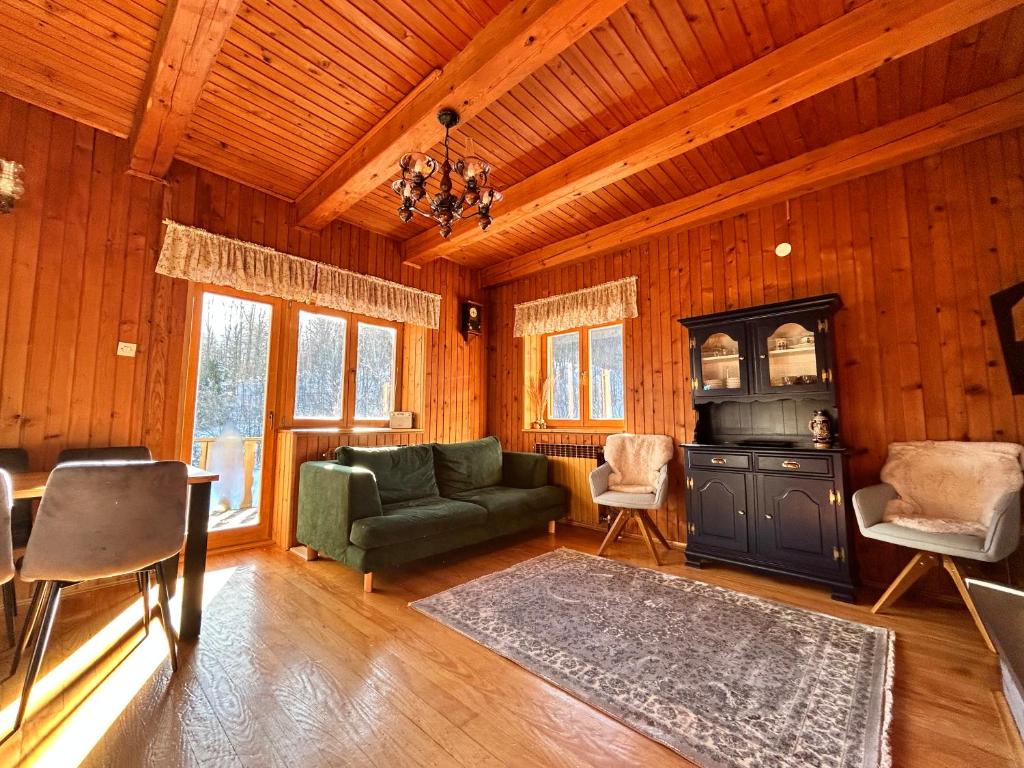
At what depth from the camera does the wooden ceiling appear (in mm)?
2012

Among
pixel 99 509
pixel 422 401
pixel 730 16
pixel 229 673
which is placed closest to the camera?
pixel 99 509

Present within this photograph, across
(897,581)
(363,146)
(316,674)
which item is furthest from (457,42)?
(897,581)

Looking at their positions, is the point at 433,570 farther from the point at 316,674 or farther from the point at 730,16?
the point at 730,16

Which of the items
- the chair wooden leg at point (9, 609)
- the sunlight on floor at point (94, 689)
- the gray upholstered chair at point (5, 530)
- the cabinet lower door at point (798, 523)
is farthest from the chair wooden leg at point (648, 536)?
the chair wooden leg at point (9, 609)

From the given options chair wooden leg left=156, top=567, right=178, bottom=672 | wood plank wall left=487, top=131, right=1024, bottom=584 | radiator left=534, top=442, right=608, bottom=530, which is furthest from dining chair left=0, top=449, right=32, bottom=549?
wood plank wall left=487, top=131, right=1024, bottom=584

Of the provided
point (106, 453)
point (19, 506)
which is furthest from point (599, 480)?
point (19, 506)

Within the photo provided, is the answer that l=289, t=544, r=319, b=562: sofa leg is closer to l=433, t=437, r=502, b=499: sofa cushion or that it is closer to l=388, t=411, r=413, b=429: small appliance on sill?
l=433, t=437, r=502, b=499: sofa cushion

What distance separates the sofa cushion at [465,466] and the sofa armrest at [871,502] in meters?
2.73

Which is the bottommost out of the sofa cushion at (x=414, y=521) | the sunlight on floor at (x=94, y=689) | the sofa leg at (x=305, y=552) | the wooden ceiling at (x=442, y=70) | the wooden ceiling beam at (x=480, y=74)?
the sunlight on floor at (x=94, y=689)

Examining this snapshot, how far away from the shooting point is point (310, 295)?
3684 millimetres

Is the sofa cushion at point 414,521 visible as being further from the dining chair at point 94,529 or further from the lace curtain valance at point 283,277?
the lace curtain valance at point 283,277

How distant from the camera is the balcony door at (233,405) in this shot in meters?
3.19

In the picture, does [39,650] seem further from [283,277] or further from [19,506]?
[283,277]

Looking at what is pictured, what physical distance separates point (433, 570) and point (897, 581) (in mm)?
2728
